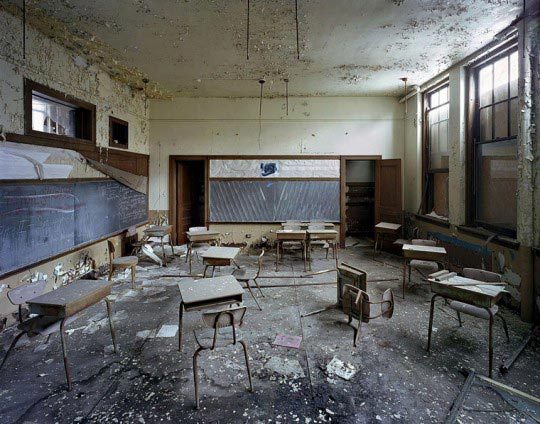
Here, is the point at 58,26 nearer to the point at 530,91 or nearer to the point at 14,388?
the point at 14,388

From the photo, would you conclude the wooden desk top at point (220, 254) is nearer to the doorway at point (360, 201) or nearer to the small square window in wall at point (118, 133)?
the small square window in wall at point (118, 133)

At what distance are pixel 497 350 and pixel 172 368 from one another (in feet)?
10.1

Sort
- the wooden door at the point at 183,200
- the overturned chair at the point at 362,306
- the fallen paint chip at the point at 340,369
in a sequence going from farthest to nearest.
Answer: the wooden door at the point at 183,200
the overturned chair at the point at 362,306
the fallen paint chip at the point at 340,369

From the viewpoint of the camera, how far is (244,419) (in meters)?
2.14

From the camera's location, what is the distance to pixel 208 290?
2.87 metres

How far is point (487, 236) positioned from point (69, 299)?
5.11m

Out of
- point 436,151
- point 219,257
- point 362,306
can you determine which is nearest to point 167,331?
point 219,257

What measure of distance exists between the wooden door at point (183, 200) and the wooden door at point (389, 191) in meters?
4.88

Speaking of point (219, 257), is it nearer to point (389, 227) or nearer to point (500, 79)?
point (389, 227)

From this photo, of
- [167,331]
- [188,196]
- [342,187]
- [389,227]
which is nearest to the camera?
[167,331]

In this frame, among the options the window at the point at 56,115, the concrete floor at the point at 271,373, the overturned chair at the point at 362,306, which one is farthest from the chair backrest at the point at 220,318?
the window at the point at 56,115

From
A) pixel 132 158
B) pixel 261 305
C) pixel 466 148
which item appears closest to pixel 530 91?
pixel 466 148

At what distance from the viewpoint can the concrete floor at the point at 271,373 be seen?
2207 millimetres

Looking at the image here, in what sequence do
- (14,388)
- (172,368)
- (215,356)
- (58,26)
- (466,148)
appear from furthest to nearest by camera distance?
(466,148), (58,26), (215,356), (172,368), (14,388)
